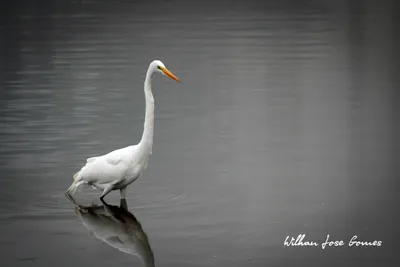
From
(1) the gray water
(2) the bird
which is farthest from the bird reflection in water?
(2) the bird

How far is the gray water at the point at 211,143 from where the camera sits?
11.1 m

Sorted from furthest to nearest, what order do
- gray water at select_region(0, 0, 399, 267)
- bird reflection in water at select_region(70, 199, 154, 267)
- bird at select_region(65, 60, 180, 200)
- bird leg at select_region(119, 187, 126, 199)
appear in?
1. bird leg at select_region(119, 187, 126, 199)
2. bird at select_region(65, 60, 180, 200)
3. gray water at select_region(0, 0, 399, 267)
4. bird reflection in water at select_region(70, 199, 154, 267)

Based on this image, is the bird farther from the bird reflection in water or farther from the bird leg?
the bird reflection in water

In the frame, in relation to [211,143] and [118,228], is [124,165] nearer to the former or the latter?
[118,228]

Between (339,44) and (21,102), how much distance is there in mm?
11434

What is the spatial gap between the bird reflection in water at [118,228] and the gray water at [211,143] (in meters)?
0.04

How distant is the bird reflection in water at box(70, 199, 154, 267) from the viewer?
10.8 meters

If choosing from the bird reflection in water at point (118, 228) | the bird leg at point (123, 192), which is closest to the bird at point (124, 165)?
the bird leg at point (123, 192)

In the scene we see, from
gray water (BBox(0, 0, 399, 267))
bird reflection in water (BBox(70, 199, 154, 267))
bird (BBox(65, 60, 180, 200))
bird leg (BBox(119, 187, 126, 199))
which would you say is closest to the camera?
bird reflection in water (BBox(70, 199, 154, 267))

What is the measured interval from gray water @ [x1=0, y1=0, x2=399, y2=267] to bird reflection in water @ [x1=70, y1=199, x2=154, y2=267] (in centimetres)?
4

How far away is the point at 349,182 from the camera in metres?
13.6

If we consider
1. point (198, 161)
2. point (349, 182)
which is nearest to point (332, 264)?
point (349, 182)

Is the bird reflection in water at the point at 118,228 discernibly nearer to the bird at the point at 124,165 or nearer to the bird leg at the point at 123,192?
the bird leg at the point at 123,192

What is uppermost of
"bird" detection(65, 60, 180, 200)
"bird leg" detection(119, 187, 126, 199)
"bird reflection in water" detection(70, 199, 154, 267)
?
"bird" detection(65, 60, 180, 200)
